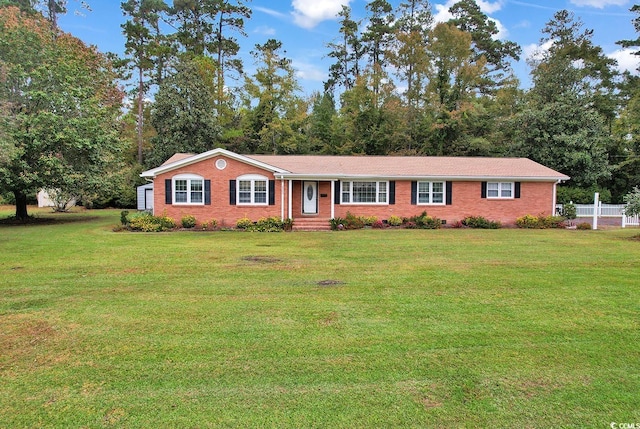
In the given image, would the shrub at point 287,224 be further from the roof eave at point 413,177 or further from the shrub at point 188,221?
the shrub at point 188,221

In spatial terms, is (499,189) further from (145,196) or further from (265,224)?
(145,196)

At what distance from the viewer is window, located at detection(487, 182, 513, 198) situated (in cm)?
2048

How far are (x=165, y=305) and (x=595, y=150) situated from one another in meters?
29.3

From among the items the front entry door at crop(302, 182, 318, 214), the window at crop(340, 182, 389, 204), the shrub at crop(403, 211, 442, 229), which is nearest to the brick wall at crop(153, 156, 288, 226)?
the front entry door at crop(302, 182, 318, 214)

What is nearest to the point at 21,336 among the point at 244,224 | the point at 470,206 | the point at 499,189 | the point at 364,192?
the point at 244,224

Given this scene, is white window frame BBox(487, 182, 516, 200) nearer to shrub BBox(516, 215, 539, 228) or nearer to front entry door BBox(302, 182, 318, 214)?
shrub BBox(516, 215, 539, 228)

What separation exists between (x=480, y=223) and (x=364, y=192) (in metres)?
5.89

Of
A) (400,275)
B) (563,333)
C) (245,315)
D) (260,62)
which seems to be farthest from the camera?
(260,62)

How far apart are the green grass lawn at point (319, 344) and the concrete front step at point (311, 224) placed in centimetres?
883

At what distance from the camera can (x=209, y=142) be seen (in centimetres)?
3375

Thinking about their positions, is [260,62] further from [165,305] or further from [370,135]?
[165,305]

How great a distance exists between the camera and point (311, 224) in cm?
1897

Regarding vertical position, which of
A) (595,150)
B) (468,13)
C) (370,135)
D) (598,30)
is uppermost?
(468,13)

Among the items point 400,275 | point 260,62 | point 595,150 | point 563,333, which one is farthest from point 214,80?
point 563,333
